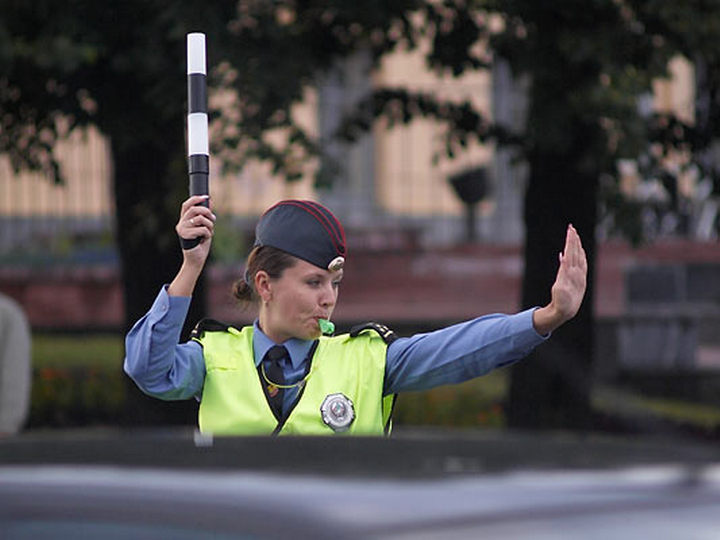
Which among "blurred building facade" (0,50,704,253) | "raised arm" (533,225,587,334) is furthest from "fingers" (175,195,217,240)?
"blurred building facade" (0,50,704,253)

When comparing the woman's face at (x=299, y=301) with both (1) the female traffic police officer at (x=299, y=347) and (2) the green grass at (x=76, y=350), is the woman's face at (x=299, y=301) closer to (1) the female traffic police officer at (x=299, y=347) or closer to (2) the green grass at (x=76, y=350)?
(1) the female traffic police officer at (x=299, y=347)

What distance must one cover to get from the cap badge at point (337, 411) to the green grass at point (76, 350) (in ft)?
30.8

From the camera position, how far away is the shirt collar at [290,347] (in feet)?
11.3

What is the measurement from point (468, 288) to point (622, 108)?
6.63 metres

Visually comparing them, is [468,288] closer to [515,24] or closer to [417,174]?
[417,174]

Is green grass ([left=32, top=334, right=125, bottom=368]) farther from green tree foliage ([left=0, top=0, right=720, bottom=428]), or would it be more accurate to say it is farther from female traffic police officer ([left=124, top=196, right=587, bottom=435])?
female traffic police officer ([left=124, top=196, right=587, bottom=435])

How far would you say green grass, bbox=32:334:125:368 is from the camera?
12.9m

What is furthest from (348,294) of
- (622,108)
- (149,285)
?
(622,108)

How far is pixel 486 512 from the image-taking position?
1.80 meters

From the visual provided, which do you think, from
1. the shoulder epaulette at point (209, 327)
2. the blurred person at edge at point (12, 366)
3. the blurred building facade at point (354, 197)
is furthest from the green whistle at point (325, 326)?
the blurred building facade at point (354, 197)

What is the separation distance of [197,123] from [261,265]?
1.53 feet

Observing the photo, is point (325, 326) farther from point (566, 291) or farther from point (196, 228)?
point (566, 291)

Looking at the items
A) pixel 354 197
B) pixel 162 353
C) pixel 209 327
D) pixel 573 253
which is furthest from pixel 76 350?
pixel 573 253

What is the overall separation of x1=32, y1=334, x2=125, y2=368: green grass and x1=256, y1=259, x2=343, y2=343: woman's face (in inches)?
363
